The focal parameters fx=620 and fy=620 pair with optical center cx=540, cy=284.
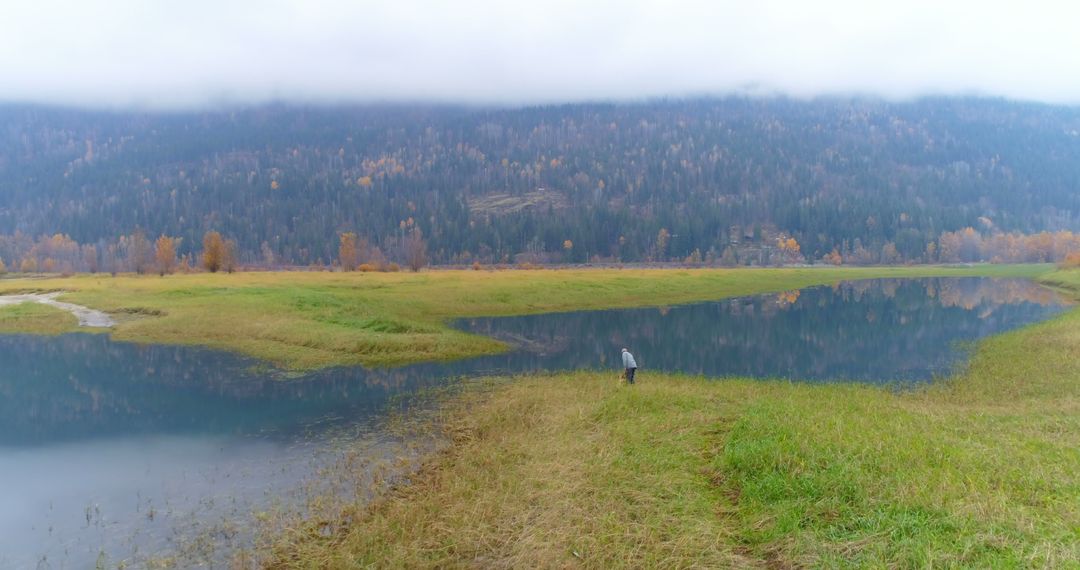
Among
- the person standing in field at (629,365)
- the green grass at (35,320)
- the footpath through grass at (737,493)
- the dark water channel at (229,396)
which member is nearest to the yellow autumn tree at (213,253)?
the green grass at (35,320)

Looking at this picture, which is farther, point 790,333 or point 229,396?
point 790,333

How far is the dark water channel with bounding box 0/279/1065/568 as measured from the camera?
576 inches

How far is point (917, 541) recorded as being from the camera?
9.13 m

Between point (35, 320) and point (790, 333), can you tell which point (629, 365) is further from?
point (35, 320)

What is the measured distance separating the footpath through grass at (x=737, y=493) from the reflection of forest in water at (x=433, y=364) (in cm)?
991

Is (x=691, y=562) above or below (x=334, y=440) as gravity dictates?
above

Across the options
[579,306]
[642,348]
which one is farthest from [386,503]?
[579,306]

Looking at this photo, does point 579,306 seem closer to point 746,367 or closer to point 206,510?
point 746,367

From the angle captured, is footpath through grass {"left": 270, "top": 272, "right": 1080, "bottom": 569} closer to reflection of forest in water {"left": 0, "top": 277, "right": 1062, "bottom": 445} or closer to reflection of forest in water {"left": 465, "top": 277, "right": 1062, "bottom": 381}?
reflection of forest in water {"left": 0, "top": 277, "right": 1062, "bottom": 445}

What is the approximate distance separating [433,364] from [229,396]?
10512mm

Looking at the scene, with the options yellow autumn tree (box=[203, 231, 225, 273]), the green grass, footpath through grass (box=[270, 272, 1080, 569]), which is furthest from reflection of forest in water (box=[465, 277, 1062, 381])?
yellow autumn tree (box=[203, 231, 225, 273])

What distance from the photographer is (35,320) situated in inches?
2071

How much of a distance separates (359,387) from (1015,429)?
24.4m

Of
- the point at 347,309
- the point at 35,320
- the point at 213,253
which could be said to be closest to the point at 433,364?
the point at 347,309
